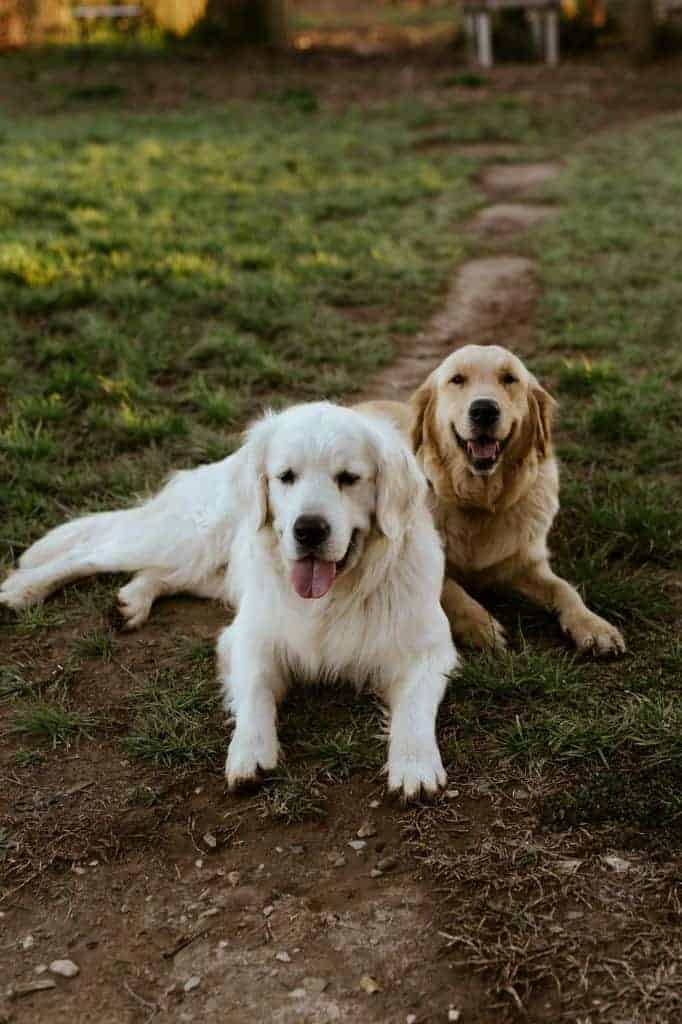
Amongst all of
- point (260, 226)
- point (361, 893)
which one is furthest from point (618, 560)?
point (260, 226)

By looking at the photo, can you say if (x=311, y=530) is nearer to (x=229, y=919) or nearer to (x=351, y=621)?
(x=351, y=621)

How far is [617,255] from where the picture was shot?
290 inches

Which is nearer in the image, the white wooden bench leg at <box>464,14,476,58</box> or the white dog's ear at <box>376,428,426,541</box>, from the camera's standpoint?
the white dog's ear at <box>376,428,426,541</box>

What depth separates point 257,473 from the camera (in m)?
3.10

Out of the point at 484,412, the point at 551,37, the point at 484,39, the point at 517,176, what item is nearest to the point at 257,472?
the point at 484,412

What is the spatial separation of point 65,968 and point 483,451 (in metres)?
2.08

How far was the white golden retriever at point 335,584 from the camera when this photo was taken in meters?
2.87

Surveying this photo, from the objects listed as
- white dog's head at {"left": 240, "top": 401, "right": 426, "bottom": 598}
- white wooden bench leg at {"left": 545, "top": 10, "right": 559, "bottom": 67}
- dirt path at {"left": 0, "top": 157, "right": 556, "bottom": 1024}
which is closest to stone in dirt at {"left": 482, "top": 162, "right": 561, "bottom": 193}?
white wooden bench leg at {"left": 545, "top": 10, "right": 559, "bottom": 67}

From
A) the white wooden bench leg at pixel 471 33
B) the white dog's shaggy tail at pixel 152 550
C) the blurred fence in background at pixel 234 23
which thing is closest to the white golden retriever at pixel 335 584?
the white dog's shaggy tail at pixel 152 550

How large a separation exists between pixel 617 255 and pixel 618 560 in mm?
3985

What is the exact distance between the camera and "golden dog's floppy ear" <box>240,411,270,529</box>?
3.06 meters

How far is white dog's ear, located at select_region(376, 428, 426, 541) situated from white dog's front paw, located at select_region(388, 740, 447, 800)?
594 mm

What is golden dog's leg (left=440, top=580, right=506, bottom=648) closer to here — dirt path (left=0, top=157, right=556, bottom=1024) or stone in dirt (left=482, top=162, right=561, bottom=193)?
dirt path (left=0, top=157, right=556, bottom=1024)

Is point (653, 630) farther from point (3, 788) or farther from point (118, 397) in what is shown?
point (118, 397)
